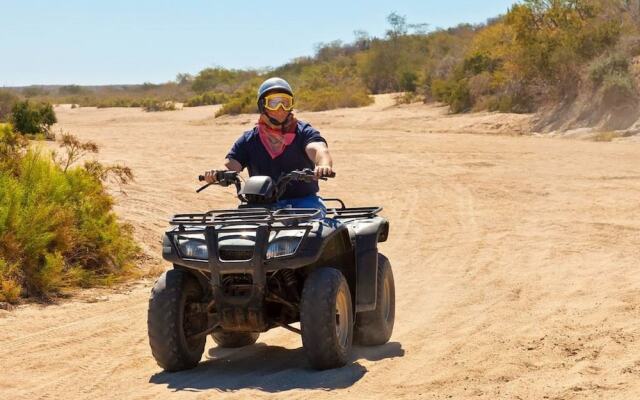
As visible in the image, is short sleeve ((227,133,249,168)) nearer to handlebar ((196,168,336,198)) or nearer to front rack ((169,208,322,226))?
handlebar ((196,168,336,198))

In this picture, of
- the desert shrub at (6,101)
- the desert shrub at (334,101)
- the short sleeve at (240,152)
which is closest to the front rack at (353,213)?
the short sleeve at (240,152)

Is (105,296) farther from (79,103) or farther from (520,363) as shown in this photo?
(79,103)

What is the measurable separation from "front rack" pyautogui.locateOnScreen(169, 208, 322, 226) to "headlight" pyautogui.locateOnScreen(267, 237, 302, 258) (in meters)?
0.15

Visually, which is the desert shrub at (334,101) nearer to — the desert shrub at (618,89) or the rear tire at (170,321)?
the desert shrub at (618,89)

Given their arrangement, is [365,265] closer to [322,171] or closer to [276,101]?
[322,171]

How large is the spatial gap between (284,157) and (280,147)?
78 mm

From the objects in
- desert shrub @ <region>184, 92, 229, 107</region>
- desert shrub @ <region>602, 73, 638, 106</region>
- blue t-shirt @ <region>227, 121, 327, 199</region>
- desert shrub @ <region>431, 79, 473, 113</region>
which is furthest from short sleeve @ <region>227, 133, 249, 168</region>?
desert shrub @ <region>184, 92, 229, 107</region>

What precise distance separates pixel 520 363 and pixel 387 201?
36.5 feet

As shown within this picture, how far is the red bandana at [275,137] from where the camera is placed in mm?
7961

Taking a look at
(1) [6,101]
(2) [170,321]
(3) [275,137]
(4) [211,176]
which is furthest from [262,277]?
(1) [6,101]

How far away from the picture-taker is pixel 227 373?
7.26 m

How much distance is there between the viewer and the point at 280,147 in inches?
314

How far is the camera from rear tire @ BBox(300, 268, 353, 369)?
6.75 meters

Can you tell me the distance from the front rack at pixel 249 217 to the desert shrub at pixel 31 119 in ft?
61.2
